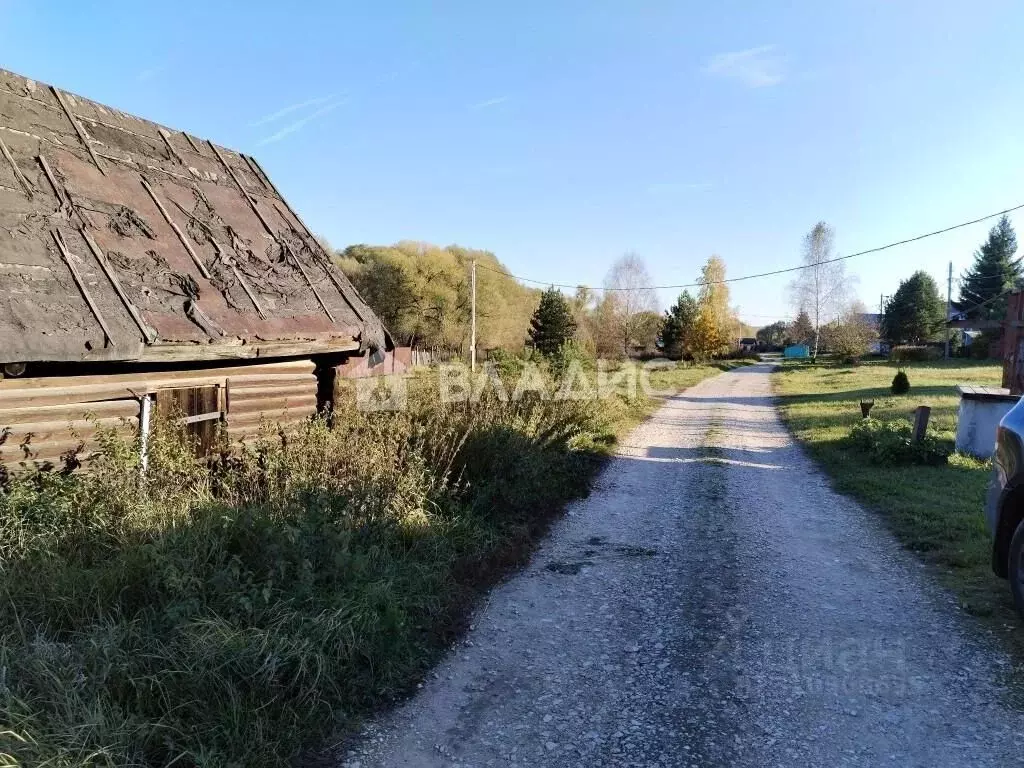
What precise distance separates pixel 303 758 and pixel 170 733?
61cm

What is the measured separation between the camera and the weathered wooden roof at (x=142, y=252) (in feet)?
15.8

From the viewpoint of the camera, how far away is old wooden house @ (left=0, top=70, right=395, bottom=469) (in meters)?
4.75

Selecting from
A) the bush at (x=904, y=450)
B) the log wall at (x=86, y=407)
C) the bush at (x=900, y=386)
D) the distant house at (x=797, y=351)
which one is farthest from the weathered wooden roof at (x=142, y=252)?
the distant house at (x=797, y=351)

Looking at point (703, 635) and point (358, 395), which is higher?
point (358, 395)

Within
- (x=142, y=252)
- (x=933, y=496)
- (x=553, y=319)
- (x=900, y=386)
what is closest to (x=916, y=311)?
(x=553, y=319)

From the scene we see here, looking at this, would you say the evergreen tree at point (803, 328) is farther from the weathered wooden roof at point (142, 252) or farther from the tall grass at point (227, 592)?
the tall grass at point (227, 592)

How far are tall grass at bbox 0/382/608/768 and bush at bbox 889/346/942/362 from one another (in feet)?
160

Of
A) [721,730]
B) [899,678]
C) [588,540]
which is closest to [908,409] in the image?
[588,540]

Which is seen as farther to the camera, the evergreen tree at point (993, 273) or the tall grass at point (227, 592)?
the evergreen tree at point (993, 273)

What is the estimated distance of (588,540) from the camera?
650cm

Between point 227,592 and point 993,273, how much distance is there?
64.6 meters

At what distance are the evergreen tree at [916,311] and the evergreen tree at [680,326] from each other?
61.3 ft

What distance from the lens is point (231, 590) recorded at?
12.0ft

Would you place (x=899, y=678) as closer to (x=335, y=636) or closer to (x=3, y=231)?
(x=335, y=636)
